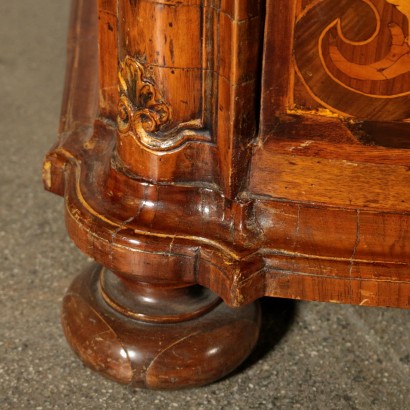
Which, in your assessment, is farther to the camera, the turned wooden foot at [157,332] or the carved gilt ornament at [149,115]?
the turned wooden foot at [157,332]

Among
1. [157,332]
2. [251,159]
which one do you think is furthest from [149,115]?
[157,332]

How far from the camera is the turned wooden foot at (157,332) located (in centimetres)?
121

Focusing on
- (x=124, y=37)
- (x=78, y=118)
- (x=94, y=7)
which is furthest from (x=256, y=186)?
(x=94, y=7)

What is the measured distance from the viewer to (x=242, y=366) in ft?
4.29

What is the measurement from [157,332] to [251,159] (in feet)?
0.96

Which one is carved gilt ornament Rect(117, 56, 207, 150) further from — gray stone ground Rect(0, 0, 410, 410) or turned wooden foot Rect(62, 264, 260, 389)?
gray stone ground Rect(0, 0, 410, 410)

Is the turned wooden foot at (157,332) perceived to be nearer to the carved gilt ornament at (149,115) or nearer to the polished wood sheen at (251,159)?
the polished wood sheen at (251,159)

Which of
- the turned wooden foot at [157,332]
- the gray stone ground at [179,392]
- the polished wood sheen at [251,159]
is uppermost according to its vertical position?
the polished wood sheen at [251,159]

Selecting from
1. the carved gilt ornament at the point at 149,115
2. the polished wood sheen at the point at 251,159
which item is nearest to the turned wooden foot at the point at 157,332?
the polished wood sheen at the point at 251,159

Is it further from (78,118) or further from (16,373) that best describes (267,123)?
(16,373)

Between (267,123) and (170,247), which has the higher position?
(267,123)

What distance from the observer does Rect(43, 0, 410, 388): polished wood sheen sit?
1.03 meters

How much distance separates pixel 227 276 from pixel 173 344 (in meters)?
0.19

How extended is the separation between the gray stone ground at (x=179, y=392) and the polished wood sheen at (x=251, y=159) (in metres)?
0.08
